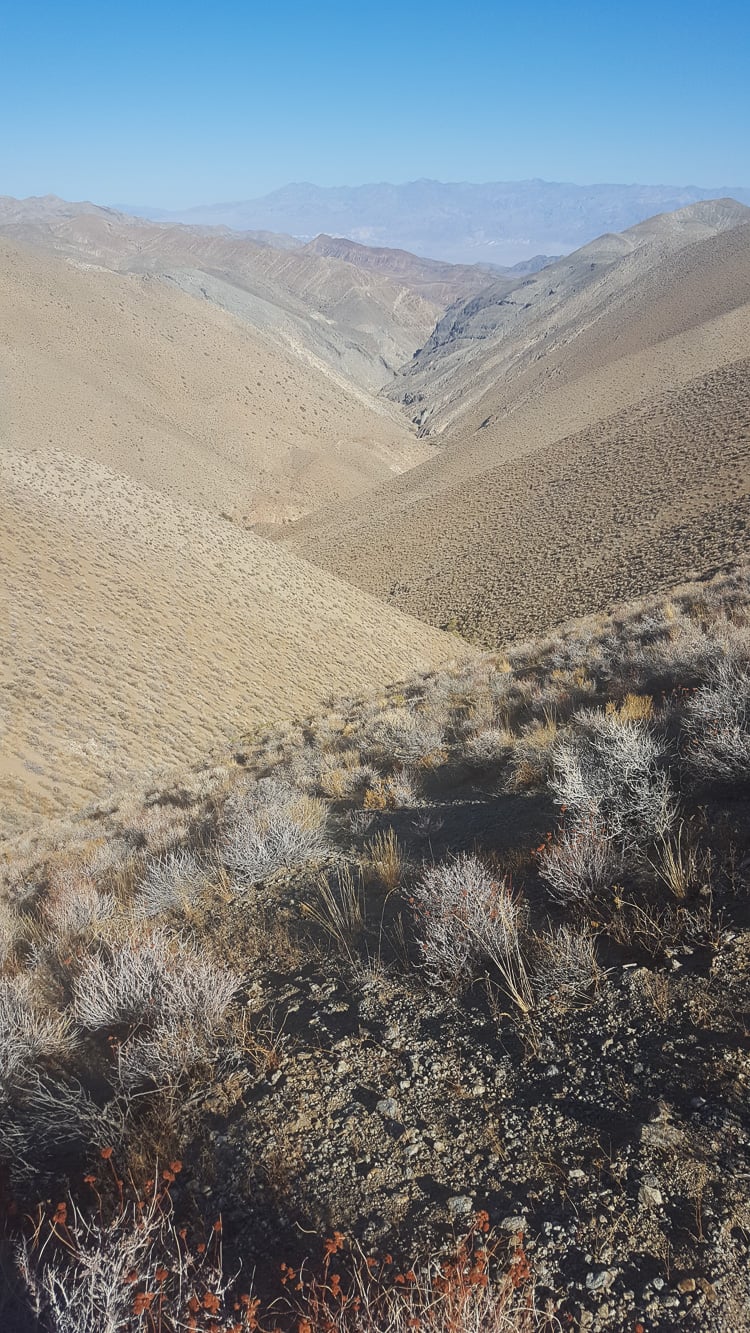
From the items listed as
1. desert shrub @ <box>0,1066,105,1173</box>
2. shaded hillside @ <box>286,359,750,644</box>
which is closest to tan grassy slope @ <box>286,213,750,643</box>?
shaded hillside @ <box>286,359,750,644</box>

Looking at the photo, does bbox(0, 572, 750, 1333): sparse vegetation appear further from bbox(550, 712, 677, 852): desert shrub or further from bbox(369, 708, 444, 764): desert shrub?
bbox(369, 708, 444, 764): desert shrub

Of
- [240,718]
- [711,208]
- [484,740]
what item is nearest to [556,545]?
[240,718]

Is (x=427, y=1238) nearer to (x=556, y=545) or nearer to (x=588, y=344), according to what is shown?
(x=556, y=545)

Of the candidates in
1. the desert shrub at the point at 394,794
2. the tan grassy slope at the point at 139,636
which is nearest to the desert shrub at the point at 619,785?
the desert shrub at the point at 394,794

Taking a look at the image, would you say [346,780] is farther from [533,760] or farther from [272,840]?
[533,760]

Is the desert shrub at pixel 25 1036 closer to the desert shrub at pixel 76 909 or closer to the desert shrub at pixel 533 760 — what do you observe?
the desert shrub at pixel 76 909

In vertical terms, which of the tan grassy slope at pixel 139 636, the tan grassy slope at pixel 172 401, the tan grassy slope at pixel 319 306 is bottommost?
the tan grassy slope at pixel 139 636
